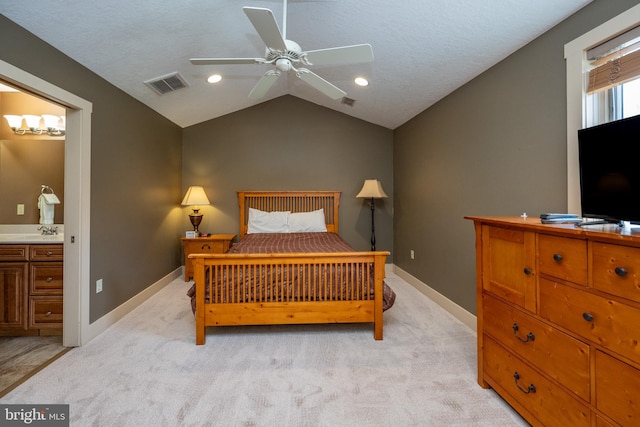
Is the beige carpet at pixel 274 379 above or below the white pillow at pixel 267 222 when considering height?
below

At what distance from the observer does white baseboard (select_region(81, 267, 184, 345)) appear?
2593 mm

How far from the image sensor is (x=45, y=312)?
2.55 m

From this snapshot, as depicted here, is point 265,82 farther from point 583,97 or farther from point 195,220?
point 195,220

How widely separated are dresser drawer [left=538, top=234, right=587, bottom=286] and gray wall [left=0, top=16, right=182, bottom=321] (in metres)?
3.27

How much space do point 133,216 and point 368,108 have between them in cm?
A: 333

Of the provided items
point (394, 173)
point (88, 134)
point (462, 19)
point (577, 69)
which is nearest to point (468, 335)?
point (577, 69)

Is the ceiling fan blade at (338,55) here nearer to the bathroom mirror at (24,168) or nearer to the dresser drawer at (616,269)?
the dresser drawer at (616,269)

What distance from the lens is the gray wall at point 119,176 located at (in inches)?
86.0

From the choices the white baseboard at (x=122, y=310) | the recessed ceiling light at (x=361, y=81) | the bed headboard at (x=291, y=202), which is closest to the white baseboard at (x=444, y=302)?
the bed headboard at (x=291, y=202)

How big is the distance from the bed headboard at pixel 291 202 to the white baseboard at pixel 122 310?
4.30ft

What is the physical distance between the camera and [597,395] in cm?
117

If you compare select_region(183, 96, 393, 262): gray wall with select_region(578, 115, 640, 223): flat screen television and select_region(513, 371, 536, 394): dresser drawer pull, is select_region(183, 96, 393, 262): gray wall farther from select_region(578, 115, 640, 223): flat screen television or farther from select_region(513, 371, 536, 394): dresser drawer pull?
select_region(578, 115, 640, 223): flat screen television

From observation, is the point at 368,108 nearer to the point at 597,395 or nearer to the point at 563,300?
the point at 563,300

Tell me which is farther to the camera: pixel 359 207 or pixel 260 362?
pixel 359 207
